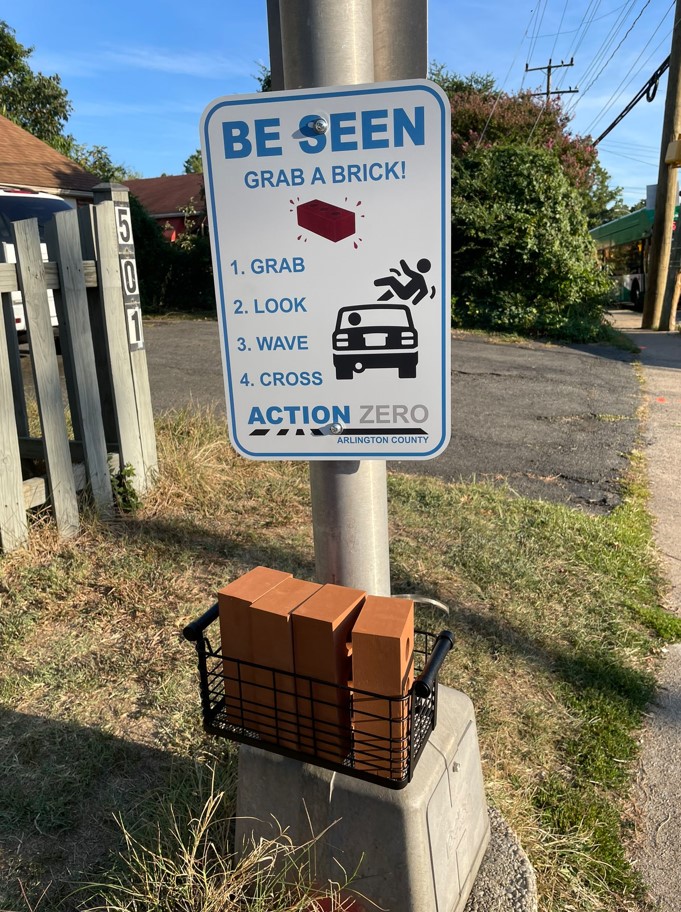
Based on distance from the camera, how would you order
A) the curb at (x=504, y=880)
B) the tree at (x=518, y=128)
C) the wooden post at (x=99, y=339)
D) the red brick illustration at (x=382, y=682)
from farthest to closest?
the tree at (x=518, y=128)
the wooden post at (x=99, y=339)
the curb at (x=504, y=880)
the red brick illustration at (x=382, y=682)

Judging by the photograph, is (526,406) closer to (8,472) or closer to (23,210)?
(8,472)

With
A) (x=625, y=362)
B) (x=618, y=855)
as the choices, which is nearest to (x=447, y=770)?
(x=618, y=855)

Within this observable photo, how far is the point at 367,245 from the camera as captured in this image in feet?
5.31

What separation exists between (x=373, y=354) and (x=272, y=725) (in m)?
0.93

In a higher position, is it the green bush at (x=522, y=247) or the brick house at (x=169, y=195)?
the brick house at (x=169, y=195)

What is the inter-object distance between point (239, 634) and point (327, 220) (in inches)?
39.1

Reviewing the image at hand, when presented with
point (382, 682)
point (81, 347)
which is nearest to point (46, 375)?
point (81, 347)

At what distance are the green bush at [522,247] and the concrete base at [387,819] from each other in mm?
13258

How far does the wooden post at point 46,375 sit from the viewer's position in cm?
368

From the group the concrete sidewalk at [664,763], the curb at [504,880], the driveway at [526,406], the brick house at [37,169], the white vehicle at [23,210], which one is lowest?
the concrete sidewalk at [664,763]

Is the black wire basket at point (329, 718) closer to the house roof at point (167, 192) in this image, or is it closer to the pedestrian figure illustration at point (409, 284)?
the pedestrian figure illustration at point (409, 284)

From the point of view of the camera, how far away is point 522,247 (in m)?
14.3

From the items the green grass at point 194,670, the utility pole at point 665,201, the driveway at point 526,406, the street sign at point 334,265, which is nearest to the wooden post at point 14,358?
the green grass at point 194,670

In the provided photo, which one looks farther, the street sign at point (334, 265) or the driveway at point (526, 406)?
the driveway at point (526, 406)
